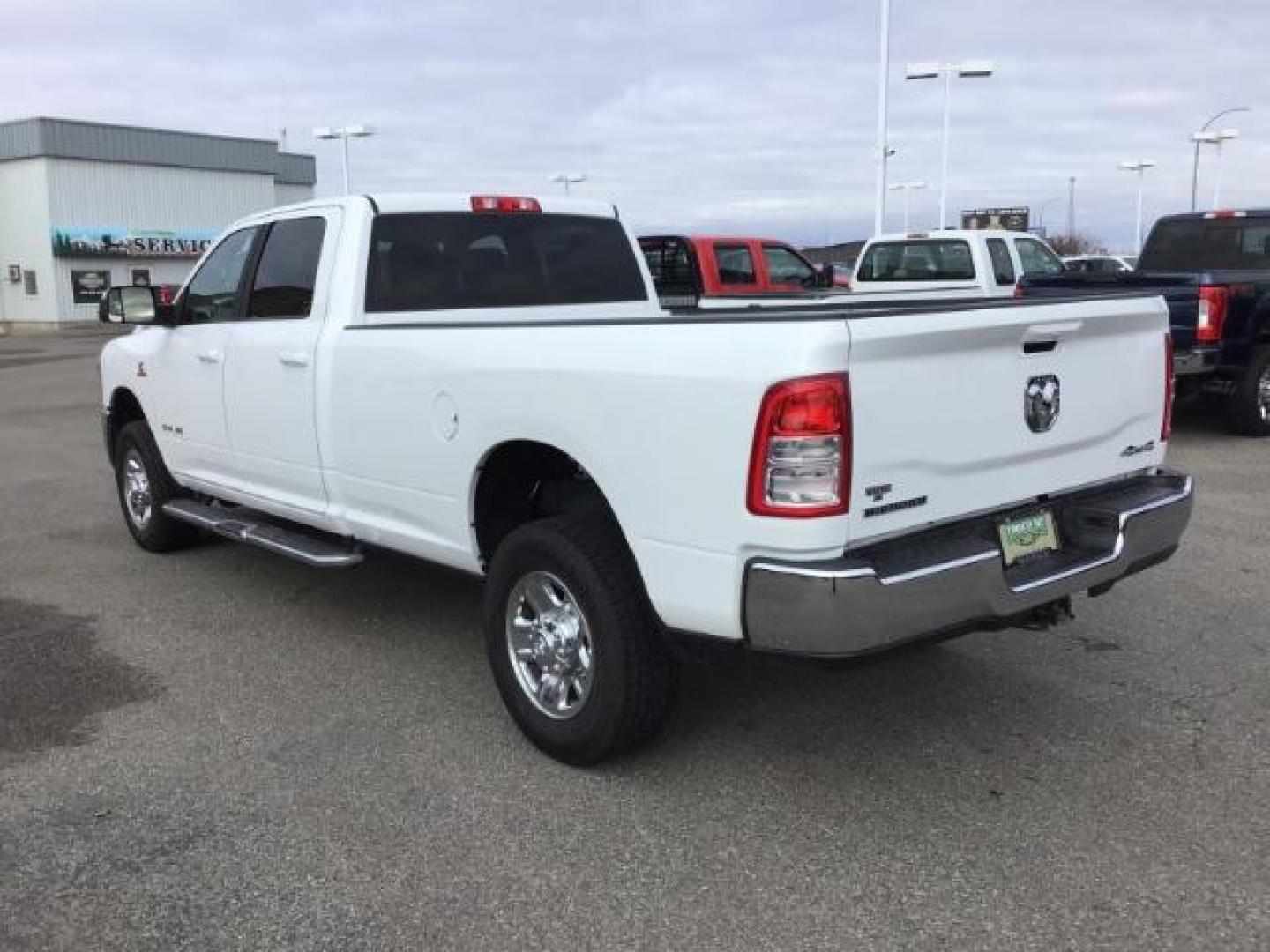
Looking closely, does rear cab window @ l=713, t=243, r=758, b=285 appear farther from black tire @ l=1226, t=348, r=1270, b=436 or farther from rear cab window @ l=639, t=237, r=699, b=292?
black tire @ l=1226, t=348, r=1270, b=436

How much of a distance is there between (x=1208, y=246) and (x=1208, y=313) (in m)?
2.93

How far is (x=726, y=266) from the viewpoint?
17.2 metres

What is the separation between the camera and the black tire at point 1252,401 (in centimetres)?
1032

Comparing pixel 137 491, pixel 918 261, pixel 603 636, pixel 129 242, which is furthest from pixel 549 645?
pixel 129 242

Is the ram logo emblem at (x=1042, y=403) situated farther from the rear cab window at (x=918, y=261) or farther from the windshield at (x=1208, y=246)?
the rear cab window at (x=918, y=261)

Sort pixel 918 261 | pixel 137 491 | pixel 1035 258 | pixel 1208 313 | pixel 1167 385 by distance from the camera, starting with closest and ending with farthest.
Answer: pixel 1167 385
pixel 137 491
pixel 1208 313
pixel 918 261
pixel 1035 258

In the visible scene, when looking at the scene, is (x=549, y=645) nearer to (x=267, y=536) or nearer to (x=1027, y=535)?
(x=1027, y=535)

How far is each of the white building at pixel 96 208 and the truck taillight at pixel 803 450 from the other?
141ft

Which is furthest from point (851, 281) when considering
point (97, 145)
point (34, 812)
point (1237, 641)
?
point (97, 145)

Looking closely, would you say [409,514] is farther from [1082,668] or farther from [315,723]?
[1082,668]

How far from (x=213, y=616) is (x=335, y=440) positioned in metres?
1.47

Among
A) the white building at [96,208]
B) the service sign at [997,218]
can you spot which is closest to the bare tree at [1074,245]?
the service sign at [997,218]

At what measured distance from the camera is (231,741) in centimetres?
416

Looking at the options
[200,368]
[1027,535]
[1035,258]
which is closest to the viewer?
[1027,535]
